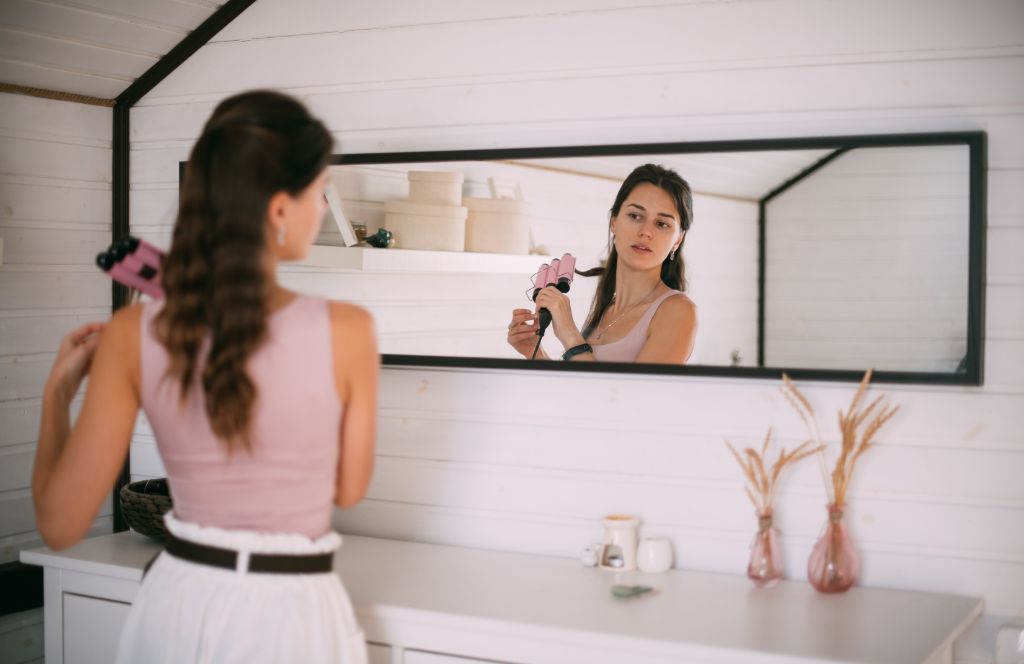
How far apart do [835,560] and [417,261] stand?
1.08 metres

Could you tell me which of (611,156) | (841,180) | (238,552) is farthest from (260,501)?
(841,180)

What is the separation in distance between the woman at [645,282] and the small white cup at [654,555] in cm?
37

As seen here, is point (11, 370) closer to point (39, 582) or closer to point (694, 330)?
point (39, 582)

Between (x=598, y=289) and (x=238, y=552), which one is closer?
(x=238, y=552)

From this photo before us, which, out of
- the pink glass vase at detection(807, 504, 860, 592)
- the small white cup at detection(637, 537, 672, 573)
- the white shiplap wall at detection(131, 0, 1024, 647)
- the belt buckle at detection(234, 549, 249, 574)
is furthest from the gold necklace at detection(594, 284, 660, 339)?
the belt buckle at detection(234, 549, 249, 574)

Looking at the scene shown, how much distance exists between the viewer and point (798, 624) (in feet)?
5.87

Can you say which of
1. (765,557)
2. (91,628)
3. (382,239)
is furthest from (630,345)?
(91,628)

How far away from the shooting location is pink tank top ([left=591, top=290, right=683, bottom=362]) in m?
2.13

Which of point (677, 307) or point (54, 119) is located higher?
point (54, 119)

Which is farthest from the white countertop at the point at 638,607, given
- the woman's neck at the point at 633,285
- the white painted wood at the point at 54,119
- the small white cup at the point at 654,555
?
the white painted wood at the point at 54,119

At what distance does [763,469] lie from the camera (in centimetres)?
201

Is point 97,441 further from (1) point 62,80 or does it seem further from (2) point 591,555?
(1) point 62,80

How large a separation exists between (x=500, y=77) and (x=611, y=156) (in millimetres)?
349

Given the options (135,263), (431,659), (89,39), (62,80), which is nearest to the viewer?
(135,263)
